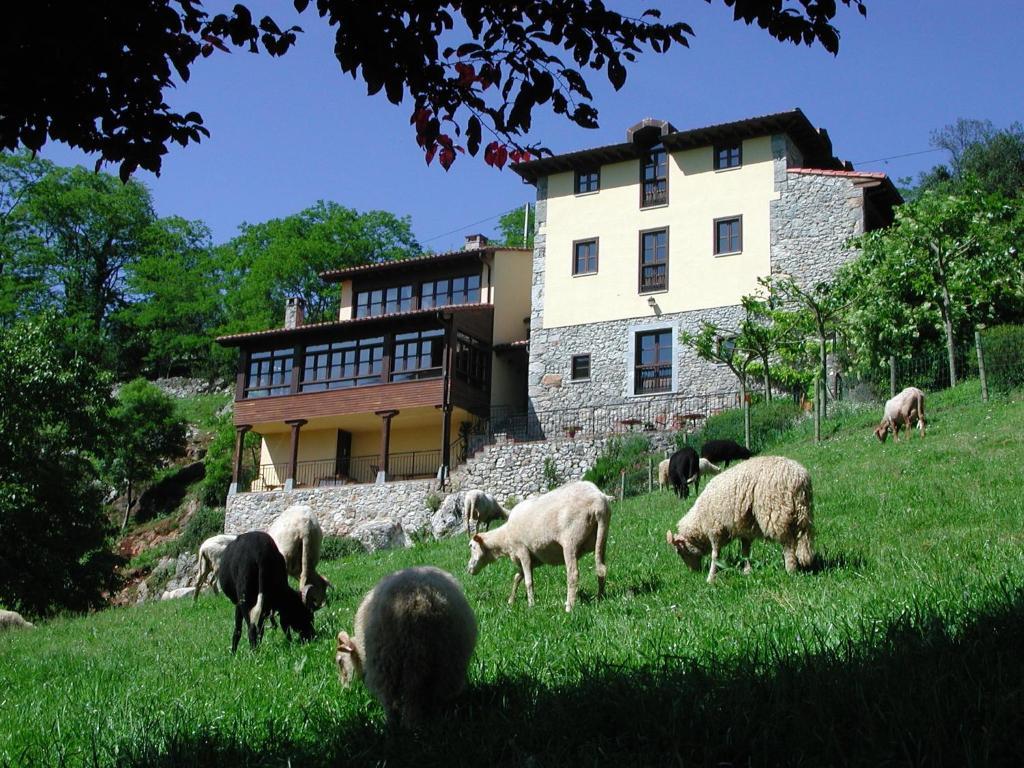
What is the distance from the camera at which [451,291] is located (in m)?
48.6

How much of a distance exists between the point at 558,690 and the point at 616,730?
883 mm

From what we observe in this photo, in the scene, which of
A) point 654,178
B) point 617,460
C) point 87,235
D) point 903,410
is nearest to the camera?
point 903,410

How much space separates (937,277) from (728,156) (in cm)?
1240

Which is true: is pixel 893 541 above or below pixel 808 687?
above

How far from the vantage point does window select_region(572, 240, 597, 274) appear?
44.5 m

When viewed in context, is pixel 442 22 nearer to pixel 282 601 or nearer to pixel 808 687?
pixel 808 687

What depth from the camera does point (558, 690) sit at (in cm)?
664

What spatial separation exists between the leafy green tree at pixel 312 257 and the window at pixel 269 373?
13.2 metres

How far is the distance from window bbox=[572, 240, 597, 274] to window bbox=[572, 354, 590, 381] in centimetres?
359

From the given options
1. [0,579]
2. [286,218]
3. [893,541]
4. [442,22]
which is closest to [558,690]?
Result: [442,22]

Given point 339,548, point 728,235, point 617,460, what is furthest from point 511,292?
point 339,548

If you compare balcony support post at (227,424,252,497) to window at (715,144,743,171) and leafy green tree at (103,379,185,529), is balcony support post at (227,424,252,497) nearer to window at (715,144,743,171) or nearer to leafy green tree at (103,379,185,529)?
leafy green tree at (103,379,185,529)

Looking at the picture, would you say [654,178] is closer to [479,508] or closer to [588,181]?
[588,181]

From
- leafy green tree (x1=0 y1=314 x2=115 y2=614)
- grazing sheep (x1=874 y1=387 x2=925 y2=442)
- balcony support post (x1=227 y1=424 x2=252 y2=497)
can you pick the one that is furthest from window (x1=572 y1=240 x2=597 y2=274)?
grazing sheep (x1=874 y1=387 x2=925 y2=442)
